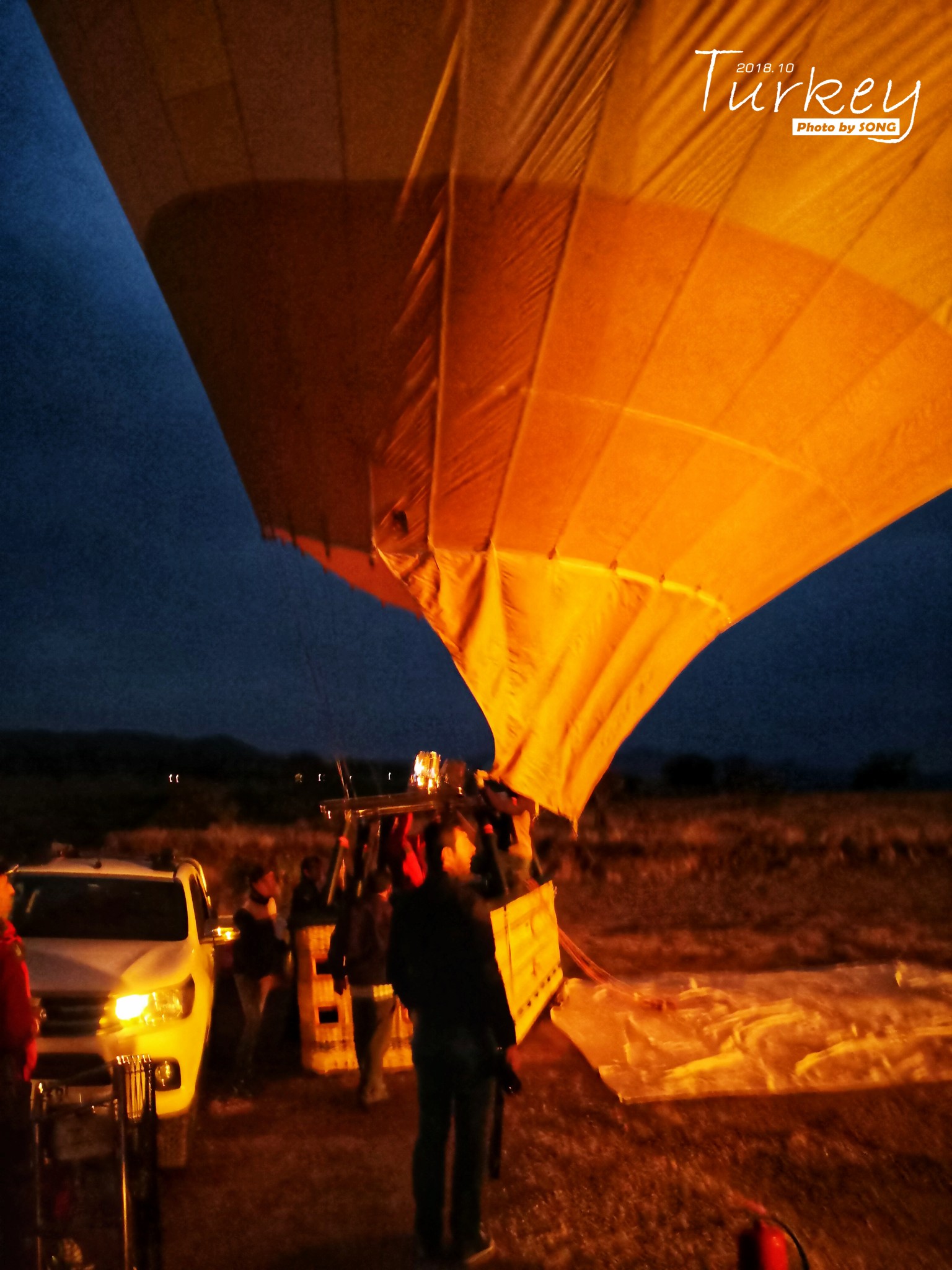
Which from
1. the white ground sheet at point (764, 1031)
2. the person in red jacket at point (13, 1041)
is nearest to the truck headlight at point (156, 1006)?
the person in red jacket at point (13, 1041)

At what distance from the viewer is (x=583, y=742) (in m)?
8.22

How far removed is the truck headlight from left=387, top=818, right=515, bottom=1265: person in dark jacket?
6.85 feet

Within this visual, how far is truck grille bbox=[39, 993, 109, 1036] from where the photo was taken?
19.9 feet

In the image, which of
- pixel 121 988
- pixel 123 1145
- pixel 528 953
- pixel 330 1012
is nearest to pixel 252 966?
pixel 330 1012

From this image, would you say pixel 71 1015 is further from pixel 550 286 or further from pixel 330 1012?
pixel 550 286

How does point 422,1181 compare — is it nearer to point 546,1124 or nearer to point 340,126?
point 546,1124

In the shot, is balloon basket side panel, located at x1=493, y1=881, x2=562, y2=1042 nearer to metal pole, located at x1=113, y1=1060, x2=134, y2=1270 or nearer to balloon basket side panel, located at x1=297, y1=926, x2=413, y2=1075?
balloon basket side panel, located at x1=297, y1=926, x2=413, y2=1075

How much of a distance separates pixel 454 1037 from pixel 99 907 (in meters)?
3.84

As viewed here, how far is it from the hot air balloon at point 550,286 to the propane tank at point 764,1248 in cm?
487

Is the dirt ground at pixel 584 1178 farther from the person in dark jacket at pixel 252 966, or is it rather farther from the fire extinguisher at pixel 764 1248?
the fire extinguisher at pixel 764 1248

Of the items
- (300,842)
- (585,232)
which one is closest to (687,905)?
(300,842)

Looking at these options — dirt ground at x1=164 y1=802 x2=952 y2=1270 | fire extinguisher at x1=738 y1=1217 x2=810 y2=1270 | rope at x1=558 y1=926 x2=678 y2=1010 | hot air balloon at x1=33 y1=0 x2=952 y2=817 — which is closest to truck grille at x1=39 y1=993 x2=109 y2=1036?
dirt ground at x1=164 y1=802 x2=952 y2=1270

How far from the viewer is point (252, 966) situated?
779cm

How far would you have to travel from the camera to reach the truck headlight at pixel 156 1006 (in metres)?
6.14
